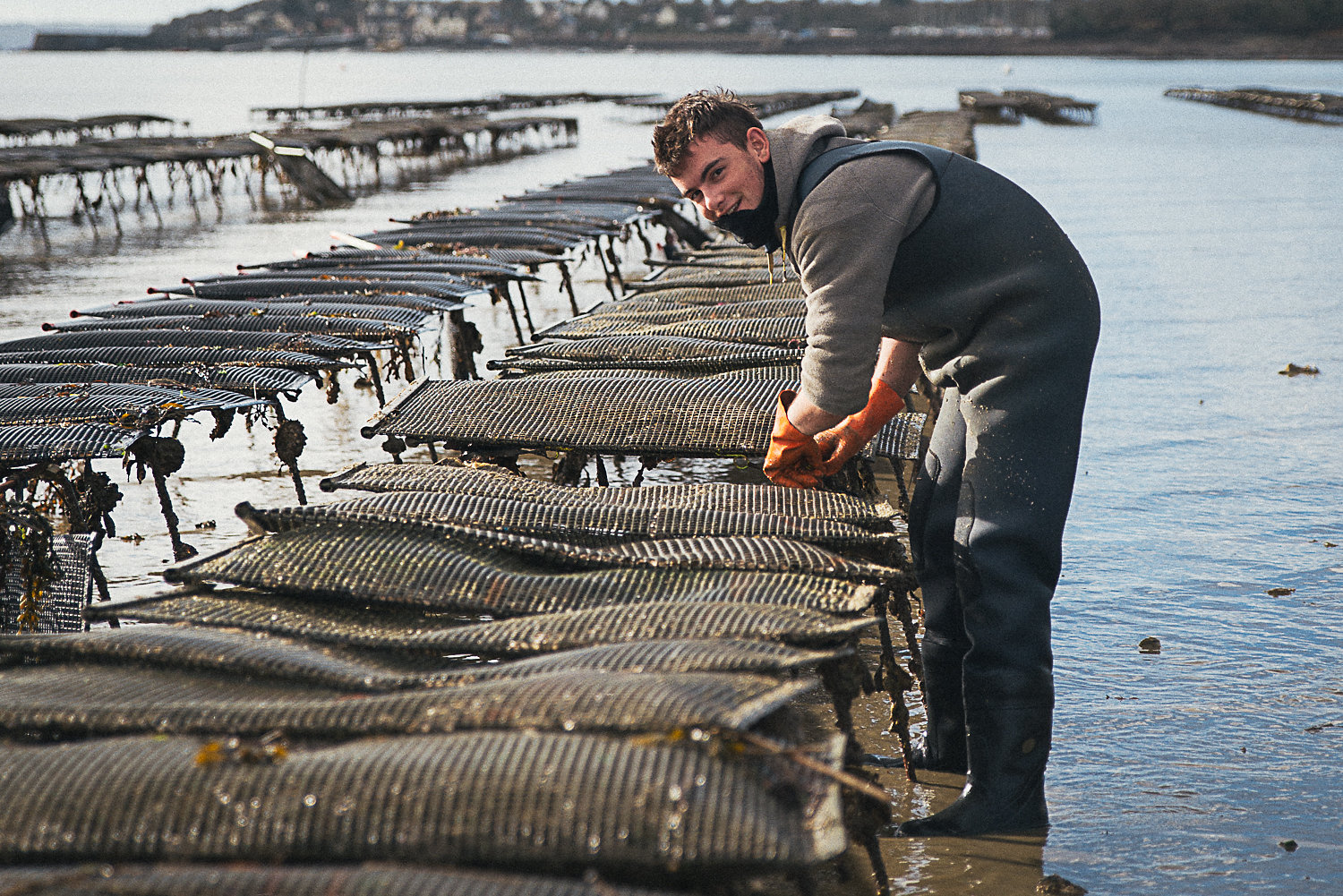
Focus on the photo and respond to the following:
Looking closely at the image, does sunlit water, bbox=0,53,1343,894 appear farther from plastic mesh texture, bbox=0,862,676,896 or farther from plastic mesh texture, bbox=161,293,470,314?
plastic mesh texture, bbox=0,862,676,896

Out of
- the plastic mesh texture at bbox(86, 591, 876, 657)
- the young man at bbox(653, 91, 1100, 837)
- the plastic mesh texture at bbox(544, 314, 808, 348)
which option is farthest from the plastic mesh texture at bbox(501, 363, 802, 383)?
the plastic mesh texture at bbox(86, 591, 876, 657)

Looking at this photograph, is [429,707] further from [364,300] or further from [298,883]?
[364,300]

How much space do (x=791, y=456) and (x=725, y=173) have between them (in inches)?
42.7

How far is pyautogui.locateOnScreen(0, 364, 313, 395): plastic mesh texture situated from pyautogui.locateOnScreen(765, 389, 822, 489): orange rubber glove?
10.8 feet

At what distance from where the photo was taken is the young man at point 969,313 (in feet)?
12.2

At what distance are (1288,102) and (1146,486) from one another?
6047 cm

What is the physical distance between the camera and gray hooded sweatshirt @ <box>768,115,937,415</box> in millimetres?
3697

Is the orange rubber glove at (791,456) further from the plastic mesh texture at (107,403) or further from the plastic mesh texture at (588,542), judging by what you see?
the plastic mesh texture at (107,403)

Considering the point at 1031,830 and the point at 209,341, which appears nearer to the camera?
the point at 1031,830

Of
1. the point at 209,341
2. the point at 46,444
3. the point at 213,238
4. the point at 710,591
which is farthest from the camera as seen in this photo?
the point at 213,238

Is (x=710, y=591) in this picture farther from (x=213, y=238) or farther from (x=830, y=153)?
(x=213, y=238)

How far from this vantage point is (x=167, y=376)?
269 inches

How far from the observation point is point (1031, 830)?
4168mm

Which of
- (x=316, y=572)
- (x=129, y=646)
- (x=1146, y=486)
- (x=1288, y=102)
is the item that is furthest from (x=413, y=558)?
(x=1288, y=102)
